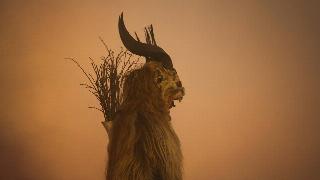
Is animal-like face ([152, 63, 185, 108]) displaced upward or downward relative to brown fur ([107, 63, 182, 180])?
upward

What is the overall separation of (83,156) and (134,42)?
2.46ft

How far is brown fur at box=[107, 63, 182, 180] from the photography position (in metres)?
1.22

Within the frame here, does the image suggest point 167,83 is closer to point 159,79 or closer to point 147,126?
point 159,79

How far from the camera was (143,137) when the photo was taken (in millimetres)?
1232

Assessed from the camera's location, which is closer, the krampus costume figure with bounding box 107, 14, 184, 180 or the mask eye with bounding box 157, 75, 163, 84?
the krampus costume figure with bounding box 107, 14, 184, 180

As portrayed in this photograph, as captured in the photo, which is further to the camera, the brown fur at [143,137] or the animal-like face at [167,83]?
the animal-like face at [167,83]

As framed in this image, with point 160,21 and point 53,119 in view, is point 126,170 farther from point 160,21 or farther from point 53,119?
point 160,21

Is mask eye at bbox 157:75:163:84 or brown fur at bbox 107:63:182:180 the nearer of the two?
brown fur at bbox 107:63:182:180

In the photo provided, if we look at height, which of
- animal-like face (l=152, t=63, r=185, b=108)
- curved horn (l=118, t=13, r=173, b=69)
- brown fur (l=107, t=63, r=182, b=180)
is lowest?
brown fur (l=107, t=63, r=182, b=180)

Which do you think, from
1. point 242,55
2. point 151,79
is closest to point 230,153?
point 242,55

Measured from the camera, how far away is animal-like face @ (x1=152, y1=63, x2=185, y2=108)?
4.37 feet

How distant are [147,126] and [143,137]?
0.04 meters

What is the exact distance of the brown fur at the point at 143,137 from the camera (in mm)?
1216

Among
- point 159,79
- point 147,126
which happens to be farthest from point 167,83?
point 147,126
